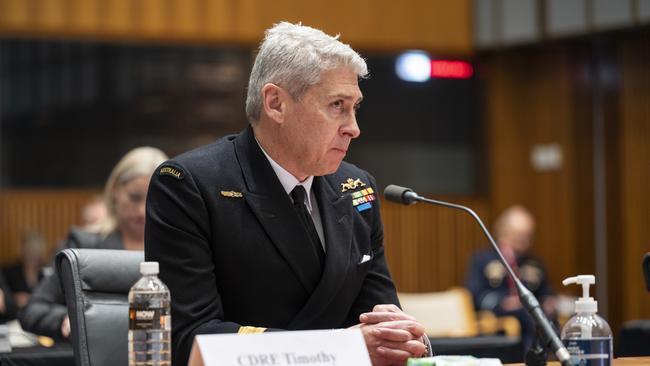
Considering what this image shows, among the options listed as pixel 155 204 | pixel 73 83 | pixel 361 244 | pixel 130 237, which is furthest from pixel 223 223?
pixel 73 83

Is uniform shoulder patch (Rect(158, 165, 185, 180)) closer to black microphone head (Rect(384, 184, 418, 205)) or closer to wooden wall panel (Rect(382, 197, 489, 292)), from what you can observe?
black microphone head (Rect(384, 184, 418, 205))

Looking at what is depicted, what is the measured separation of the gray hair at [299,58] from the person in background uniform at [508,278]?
645 centimetres

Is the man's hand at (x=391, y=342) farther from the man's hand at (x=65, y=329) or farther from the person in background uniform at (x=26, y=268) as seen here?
the person in background uniform at (x=26, y=268)

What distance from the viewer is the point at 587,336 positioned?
8.68 ft

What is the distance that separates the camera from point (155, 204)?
3.00 m

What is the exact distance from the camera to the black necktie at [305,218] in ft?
10.3

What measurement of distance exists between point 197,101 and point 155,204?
7.26 m

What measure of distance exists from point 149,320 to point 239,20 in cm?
805

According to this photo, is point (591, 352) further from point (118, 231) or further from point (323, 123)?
point (118, 231)

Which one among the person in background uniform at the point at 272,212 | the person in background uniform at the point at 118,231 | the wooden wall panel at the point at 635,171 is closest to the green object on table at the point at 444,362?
the person in background uniform at the point at 272,212

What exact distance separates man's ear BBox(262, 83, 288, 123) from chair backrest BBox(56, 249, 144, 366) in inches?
31.5

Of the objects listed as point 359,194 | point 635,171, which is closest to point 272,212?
point 359,194

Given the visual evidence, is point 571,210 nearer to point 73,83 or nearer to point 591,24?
point 591,24

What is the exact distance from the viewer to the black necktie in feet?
10.3
